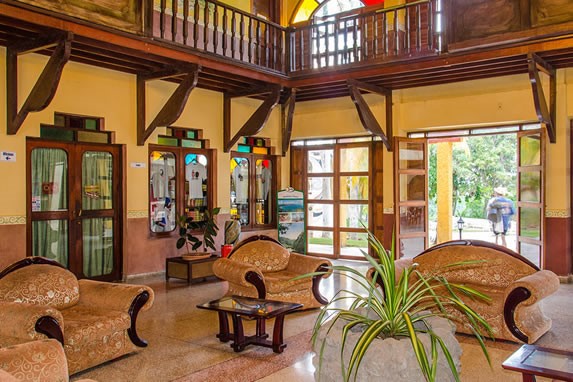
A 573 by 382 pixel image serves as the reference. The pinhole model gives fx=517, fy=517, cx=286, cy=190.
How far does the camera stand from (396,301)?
230 cm

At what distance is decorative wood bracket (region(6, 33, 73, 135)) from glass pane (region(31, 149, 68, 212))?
59cm

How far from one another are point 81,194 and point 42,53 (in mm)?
1935

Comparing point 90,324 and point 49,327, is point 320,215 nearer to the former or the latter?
point 90,324

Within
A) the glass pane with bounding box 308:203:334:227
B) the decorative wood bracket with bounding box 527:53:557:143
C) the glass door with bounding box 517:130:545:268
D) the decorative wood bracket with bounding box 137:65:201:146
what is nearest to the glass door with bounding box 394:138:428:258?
the glass door with bounding box 517:130:545:268

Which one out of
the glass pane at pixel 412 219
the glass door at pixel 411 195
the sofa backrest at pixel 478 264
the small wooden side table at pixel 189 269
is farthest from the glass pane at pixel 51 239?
the glass pane at pixel 412 219

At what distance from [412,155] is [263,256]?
12.6 ft

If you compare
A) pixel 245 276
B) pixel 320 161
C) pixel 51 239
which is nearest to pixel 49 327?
pixel 245 276

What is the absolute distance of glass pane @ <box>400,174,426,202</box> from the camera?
29.0 ft

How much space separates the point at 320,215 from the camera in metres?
10.3

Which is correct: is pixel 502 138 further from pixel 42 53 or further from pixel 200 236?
pixel 42 53

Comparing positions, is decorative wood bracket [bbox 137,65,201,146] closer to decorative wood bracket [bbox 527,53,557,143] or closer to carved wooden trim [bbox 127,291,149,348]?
carved wooden trim [bbox 127,291,149,348]

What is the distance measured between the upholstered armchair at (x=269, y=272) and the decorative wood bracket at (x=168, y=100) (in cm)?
240

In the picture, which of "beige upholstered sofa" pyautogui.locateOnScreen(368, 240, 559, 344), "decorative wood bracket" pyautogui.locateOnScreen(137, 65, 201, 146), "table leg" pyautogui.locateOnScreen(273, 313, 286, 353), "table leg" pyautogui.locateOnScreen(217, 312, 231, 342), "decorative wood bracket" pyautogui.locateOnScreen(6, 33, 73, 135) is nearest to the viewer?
"table leg" pyautogui.locateOnScreen(273, 313, 286, 353)

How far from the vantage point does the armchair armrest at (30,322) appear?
3570mm
